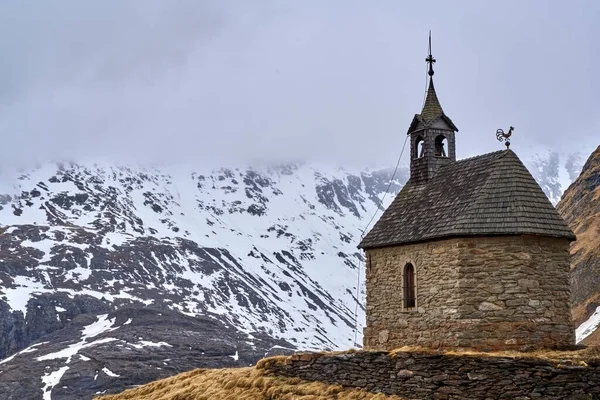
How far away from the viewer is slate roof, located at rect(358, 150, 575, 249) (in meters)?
25.4

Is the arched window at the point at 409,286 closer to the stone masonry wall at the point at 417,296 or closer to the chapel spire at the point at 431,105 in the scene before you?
the stone masonry wall at the point at 417,296

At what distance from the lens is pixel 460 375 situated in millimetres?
18078

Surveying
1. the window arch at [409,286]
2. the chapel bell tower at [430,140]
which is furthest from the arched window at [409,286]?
the chapel bell tower at [430,140]

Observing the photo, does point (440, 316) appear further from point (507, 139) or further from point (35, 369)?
point (35, 369)

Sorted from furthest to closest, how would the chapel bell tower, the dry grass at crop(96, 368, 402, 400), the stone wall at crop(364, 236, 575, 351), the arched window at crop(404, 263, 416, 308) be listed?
the chapel bell tower
the arched window at crop(404, 263, 416, 308)
the stone wall at crop(364, 236, 575, 351)
the dry grass at crop(96, 368, 402, 400)

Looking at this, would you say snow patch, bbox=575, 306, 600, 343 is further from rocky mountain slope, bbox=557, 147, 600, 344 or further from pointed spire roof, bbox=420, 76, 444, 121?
pointed spire roof, bbox=420, 76, 444, 121

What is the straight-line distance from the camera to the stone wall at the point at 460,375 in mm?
16766

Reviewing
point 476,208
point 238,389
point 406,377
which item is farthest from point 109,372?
point 406,377

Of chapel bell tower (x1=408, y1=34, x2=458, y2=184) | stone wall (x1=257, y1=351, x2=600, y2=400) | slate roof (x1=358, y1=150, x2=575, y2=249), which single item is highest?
chapel bell tower (x1=408, y1=34, x2=458, y2=184)

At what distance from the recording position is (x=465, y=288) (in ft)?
82.6

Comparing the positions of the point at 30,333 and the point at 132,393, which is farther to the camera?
the point at 30,333

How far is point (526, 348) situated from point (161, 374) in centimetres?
10915

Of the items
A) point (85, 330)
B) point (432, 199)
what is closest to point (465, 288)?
point (432, 199)

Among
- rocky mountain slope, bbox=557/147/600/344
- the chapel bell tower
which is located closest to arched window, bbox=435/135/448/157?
the chapel bell tower
